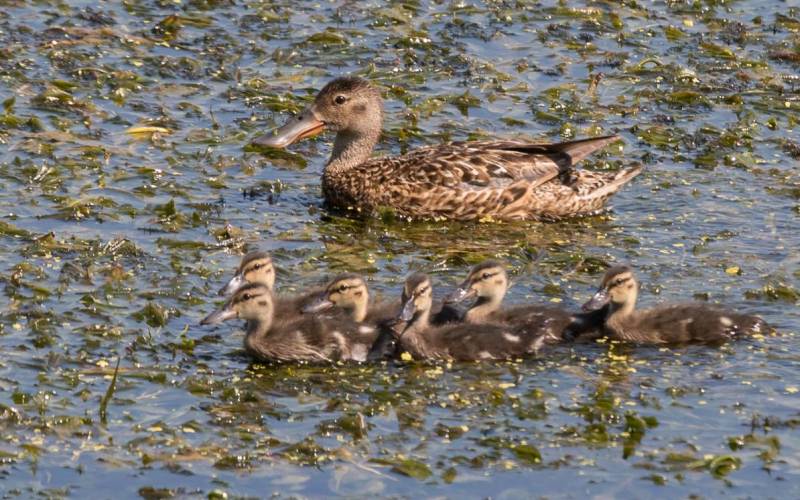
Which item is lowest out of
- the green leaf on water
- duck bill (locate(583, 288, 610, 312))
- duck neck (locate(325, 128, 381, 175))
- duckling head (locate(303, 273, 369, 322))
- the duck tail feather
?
the green leaf on water

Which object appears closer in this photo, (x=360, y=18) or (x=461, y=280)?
(x=461, y=280)

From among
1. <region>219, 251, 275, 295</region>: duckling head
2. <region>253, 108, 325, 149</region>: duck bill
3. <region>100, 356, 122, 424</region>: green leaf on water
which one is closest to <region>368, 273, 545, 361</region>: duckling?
<region>219, 251, 275, 295</region>: duckling head

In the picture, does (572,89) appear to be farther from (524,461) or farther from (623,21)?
(524,461)

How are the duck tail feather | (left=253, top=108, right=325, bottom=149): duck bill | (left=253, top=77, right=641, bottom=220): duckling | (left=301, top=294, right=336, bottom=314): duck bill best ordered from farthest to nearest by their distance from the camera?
(left=253, top=108, right=325, bottom=149): duck bill, the duck tail feather, (left=253, top=77, right=641, bottom=220): duckling, (left=301, top=294, right=336, bottom=314): duck bill

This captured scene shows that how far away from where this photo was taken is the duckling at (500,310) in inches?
430

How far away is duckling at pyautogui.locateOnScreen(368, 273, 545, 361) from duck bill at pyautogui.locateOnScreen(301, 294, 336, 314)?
39 centimetres

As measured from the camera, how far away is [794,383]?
1048 centimetres

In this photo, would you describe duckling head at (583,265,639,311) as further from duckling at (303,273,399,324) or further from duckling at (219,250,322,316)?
duckling at (219,250,322,316)

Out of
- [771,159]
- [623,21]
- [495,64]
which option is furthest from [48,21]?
[771,159]

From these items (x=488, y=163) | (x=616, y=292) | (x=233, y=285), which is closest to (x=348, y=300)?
(x=233, y=285)

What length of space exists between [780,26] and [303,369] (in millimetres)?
9505

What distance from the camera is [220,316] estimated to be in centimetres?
1063

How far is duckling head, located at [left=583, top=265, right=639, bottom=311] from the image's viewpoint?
1102 centimetres

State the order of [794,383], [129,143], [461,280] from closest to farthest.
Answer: [794,383] < [461,280] < [129,143]
